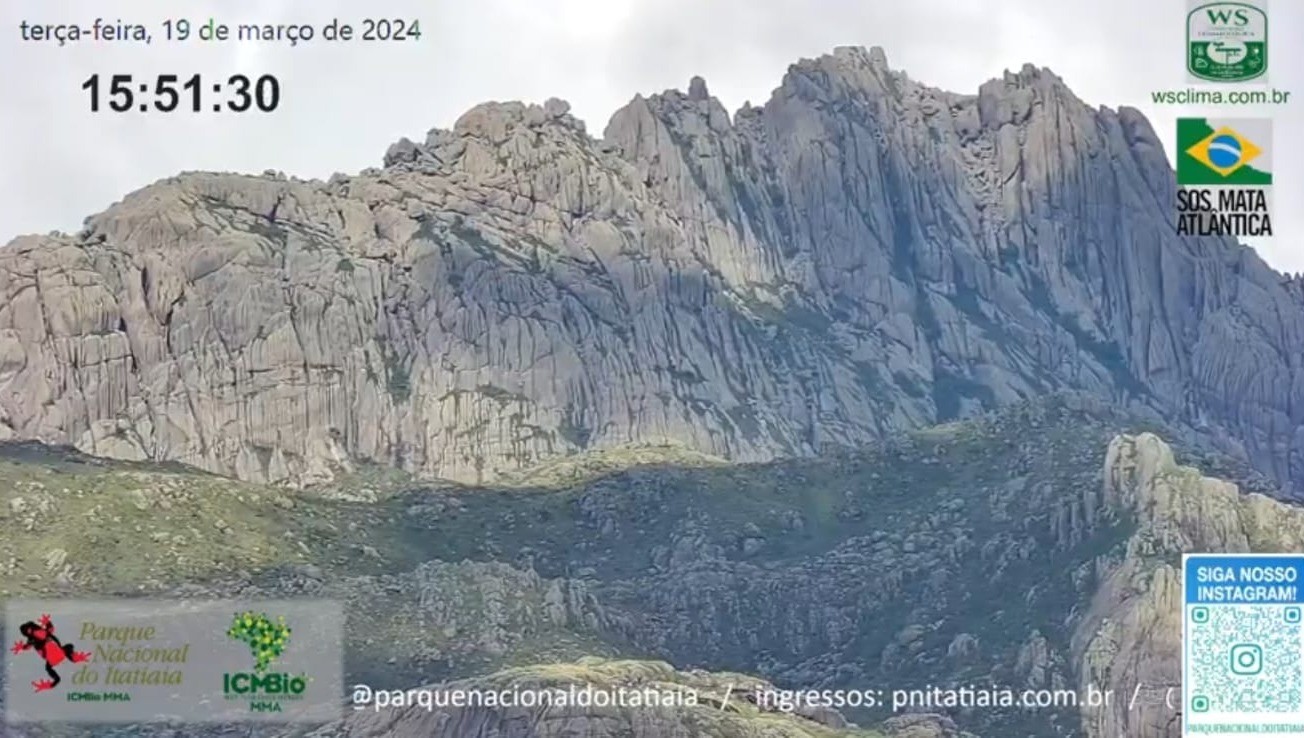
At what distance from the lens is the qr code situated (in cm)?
1866

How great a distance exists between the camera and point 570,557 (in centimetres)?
2155

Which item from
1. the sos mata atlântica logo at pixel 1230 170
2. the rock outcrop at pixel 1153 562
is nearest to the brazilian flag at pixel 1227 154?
the sos mata atlântica logo at pixel 1230 170

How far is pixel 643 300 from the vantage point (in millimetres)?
24391

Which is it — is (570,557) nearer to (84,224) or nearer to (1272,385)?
(84,224)

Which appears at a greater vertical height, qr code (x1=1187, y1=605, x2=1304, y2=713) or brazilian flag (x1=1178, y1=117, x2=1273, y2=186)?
brazilian flag (x1=1178, y1=117, x2=1273, y2=186)

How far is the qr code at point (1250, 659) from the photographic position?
1866 centimetres

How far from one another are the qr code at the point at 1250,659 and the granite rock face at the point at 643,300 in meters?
3.03

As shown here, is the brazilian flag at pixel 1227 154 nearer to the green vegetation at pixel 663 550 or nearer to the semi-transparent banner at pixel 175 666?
the green vegetation at pixel 663 550

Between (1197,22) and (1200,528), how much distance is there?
4.17 metres

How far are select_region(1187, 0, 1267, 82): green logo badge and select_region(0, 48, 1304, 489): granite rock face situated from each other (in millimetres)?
1819

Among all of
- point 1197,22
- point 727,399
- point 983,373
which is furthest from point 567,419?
point 1197,22

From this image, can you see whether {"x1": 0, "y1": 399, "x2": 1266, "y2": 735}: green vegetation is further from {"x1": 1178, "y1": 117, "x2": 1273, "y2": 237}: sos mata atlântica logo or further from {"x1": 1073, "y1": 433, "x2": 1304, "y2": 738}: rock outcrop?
{"x1": 1178, "y1": 117, "x2": 1273, "y2": 237}: sos mata atlântica logo

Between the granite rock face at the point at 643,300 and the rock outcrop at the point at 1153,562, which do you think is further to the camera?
the granite rock face at the point at 643,300

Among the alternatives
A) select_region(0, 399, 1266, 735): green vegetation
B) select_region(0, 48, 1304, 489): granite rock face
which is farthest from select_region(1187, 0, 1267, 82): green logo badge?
select_region(0, 399, 1266, 735): green vegetation
